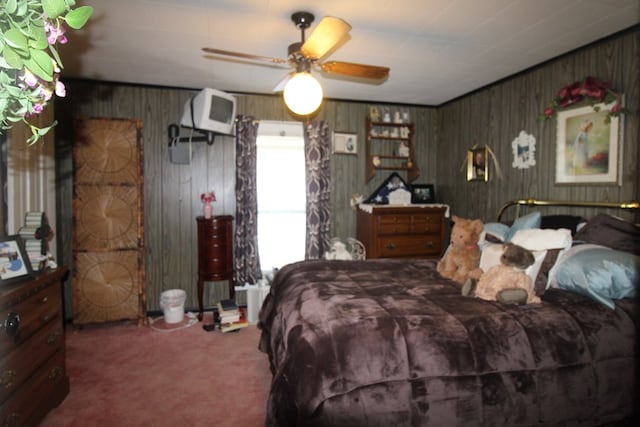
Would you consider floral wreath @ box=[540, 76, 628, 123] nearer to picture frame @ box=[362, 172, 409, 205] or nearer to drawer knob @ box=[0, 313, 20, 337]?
picture frame @ box=[362, 172, 409, 205]

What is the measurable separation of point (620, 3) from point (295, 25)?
2057 mm

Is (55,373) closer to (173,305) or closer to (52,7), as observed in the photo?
(173,305)

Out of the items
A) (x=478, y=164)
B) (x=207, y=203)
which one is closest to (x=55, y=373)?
(x=207, y=203)

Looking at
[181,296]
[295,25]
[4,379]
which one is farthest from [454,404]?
[181,296]

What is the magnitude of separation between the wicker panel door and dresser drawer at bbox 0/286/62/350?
4.29 feet

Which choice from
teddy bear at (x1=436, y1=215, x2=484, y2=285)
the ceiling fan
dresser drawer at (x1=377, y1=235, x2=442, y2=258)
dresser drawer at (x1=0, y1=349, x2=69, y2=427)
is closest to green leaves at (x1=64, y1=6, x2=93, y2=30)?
the ceiling fan

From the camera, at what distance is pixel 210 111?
3676 millimetres

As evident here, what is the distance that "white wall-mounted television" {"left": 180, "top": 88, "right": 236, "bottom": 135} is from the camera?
3652 millimetres

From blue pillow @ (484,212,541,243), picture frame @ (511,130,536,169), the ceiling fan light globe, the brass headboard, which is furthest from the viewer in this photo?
picture frame @ (511,130,536,169)

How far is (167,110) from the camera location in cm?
397

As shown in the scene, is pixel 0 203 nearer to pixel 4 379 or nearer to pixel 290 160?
pixel 4 379

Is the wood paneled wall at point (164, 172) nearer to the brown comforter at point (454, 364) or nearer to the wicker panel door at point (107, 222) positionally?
the wicker panel door at point (107, 222)

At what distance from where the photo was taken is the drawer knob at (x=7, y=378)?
66.1 inches

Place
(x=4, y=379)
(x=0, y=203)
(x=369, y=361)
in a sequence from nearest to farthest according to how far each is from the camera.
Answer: (x=369, y=361)
(x=4, y=379)
(x=0, y=203)
